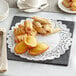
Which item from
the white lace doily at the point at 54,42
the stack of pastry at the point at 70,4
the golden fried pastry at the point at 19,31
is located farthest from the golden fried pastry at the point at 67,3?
the golden fried pastry at the point at 19,31

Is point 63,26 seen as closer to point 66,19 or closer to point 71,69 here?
point 66,19

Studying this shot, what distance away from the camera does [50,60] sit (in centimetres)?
93

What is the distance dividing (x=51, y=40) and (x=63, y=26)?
0.10 metres

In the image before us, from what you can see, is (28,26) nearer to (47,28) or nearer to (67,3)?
(47,28)

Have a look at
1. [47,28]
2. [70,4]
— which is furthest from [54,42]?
[70,4]

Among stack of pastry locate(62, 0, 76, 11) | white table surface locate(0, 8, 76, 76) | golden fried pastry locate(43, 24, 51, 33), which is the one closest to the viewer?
white table surface locate(0, 8, 76, 76)

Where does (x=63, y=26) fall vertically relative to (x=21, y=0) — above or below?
below

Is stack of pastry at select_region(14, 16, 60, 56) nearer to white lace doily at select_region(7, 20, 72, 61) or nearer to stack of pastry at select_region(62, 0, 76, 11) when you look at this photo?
white lace doily at select_region(7, 20, 72, 61)

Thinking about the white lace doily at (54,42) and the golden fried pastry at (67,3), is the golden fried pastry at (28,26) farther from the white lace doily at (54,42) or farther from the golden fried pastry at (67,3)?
the golden fried pastry at (67,3)

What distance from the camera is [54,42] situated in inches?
38.9

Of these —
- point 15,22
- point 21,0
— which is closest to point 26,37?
point 15,22

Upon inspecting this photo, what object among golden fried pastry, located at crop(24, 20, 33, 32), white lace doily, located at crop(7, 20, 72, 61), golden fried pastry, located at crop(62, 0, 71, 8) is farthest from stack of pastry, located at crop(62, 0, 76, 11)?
golden fried pastry, located at crop(24, 20, 33, 32)

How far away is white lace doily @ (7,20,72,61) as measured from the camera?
0.94m

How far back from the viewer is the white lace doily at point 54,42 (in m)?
0.94
